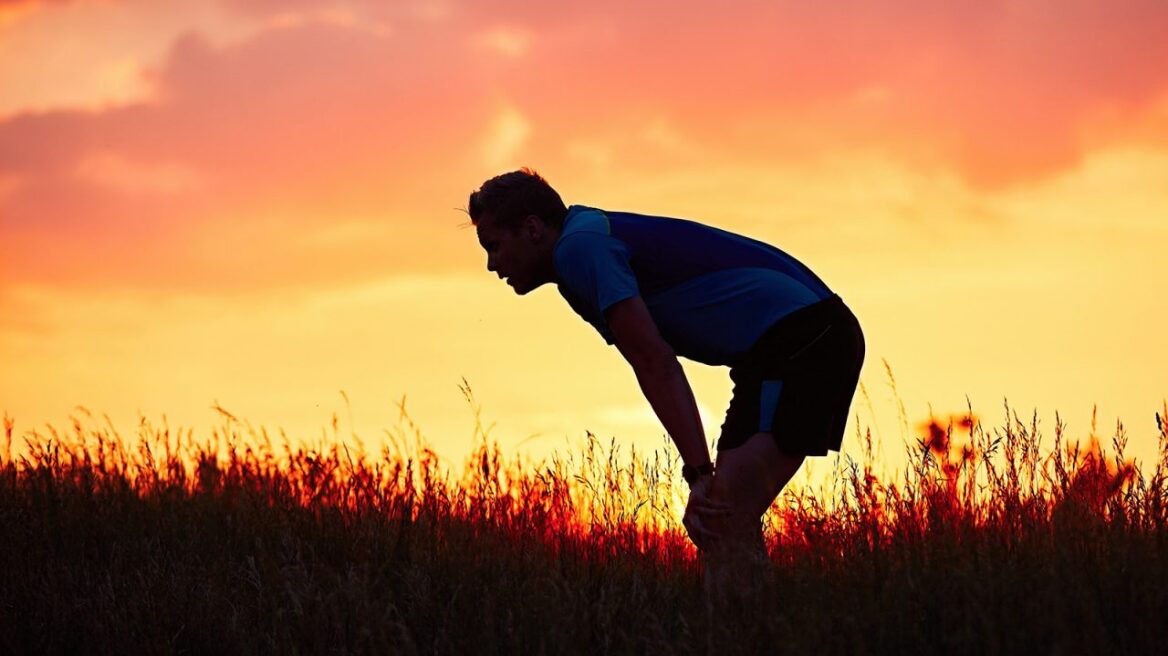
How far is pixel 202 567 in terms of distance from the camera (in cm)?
556

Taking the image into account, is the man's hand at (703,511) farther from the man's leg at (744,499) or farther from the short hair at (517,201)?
the short hair at (517,201)

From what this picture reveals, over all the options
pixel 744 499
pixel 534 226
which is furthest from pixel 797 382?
pixel 534 226

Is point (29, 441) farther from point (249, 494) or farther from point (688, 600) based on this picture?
point (688, 600)

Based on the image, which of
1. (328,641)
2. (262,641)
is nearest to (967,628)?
(328,641)

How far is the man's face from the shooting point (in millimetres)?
4418

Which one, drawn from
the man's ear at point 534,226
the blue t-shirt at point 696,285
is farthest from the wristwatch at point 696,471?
the man's ear at point 534,226

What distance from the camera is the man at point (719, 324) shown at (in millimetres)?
4180

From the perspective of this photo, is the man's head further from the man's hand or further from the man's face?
the man's hand

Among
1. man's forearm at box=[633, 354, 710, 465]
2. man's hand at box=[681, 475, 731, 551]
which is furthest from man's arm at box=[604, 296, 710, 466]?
man's hand at box=[681, 475, 731, 551]

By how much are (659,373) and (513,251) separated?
74cm

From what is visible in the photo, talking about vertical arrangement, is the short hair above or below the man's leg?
above

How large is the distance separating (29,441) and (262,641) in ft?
12.1

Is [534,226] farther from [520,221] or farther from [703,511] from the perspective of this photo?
[703,511]

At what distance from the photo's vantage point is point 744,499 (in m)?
4.25
